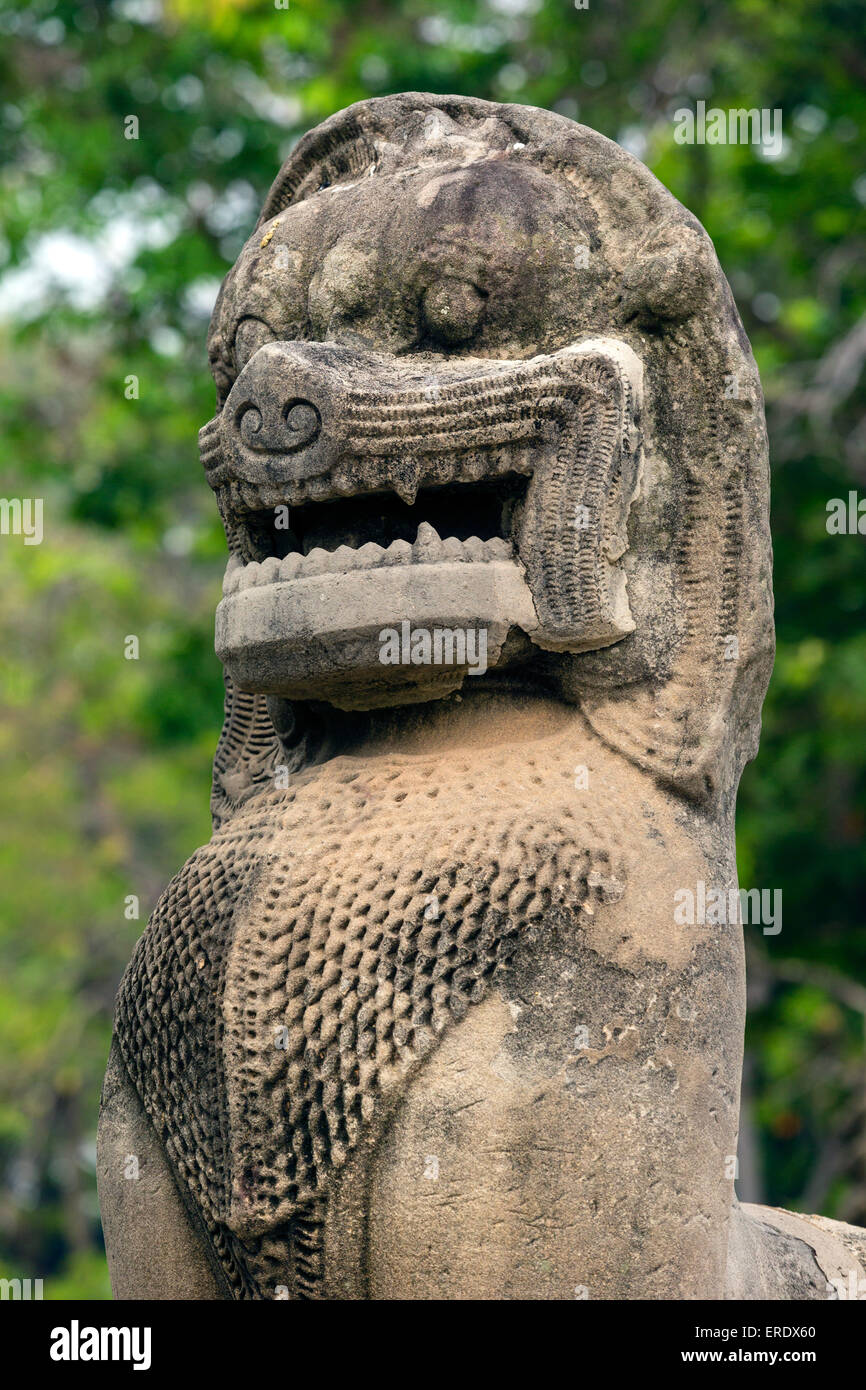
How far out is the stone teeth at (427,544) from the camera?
3029 mm

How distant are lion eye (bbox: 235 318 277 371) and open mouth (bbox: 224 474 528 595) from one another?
360 millimetres

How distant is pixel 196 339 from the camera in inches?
372

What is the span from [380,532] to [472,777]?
0.46m

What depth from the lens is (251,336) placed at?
3.40m

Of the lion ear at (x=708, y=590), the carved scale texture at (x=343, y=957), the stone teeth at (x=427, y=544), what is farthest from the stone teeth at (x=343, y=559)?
the lion ear at (x=708, y=590)

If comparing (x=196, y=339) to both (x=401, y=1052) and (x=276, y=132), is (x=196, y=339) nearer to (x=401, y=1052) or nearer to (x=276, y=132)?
(x=276, y=132)

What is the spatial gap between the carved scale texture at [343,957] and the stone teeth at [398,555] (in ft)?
1.24

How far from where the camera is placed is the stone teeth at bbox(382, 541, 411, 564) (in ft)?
9.92

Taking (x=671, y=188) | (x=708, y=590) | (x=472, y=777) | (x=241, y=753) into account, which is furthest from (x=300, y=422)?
(x=671, y=188)

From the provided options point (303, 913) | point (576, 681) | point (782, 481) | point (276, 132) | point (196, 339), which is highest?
point (276, 132)

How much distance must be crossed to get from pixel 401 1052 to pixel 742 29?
728 cm

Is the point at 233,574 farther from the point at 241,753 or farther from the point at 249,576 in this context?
the point at 241,753

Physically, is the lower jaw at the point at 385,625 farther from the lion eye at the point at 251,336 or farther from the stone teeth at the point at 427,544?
the lion eye at the point at 251,336
